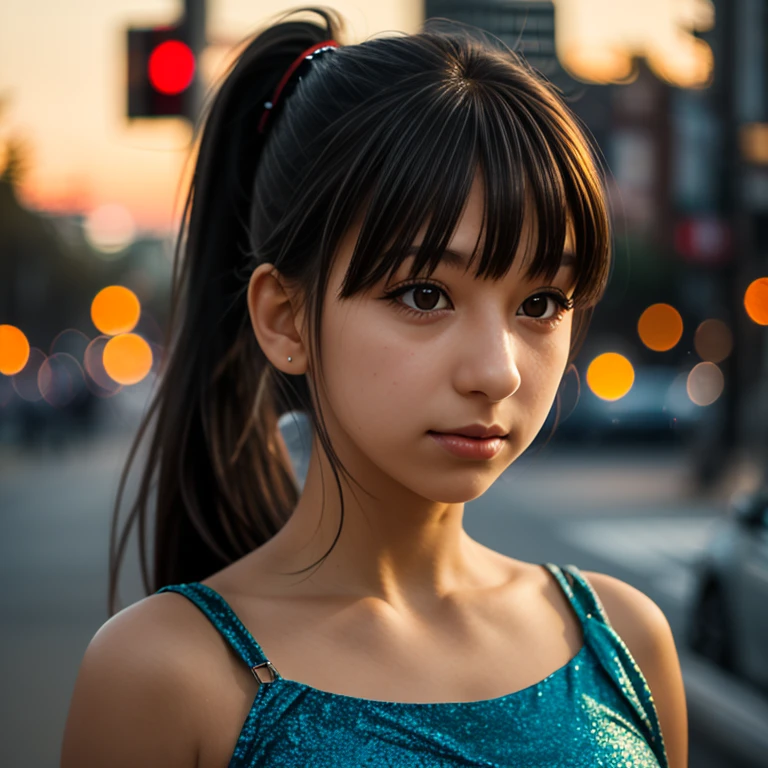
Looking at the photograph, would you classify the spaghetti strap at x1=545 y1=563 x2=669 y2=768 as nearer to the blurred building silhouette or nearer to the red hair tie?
the blurred building silhouette

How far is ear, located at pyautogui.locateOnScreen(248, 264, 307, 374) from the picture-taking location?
1.63 meters

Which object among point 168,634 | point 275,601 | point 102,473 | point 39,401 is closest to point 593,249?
point 275,601

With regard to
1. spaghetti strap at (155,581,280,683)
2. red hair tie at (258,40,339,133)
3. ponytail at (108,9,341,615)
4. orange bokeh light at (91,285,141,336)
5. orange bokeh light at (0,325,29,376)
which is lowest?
orange bokeh light at (91,285,141,336)

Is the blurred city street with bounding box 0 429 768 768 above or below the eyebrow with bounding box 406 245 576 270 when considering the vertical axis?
below

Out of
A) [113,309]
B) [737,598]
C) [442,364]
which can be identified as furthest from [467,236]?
[113,309]

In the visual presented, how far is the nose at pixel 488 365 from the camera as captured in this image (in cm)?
141

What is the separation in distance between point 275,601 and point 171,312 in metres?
0.56

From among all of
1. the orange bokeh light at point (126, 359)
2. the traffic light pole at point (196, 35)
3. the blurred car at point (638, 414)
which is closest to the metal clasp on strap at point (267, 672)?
the traffic light pole at point (196, 35)

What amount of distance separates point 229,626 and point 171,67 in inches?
243

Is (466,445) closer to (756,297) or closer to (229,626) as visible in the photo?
(229,626)

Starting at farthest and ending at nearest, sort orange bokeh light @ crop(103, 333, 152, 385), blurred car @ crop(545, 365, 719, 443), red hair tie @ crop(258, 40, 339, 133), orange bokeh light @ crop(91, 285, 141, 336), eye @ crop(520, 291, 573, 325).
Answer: orange bokeh light @ crop(103, 333, 152, 385)
orange bokeh light @ crop(91, 285, 141, 336)
blurred car @ crop(545, 365, 719, 443)
red hair tie @ crop(258, 40, 339, 133)
eye @ crop(520, 291, 573, 325)

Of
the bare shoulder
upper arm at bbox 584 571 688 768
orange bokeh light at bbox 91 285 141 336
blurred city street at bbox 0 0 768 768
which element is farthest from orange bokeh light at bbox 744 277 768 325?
orange bokeh light at bbox 91 285 141 336

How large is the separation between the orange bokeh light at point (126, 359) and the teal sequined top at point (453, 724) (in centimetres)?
7328

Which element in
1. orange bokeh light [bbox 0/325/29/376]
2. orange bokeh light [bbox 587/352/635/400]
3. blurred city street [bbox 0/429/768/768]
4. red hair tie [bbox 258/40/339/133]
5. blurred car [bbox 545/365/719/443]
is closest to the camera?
red hair tie [bbox 258/40/339/133]
